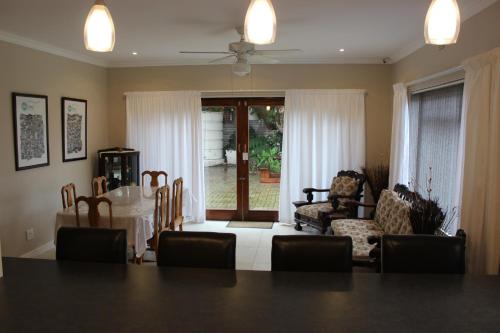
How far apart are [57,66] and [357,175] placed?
4238 mm

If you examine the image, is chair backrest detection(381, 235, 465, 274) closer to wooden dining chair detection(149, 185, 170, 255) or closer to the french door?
wooden dining chair detection(149, 185, 170, 255)

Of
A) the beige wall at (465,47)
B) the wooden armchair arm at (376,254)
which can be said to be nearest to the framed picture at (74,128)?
the wooden armchair arm at (376,254)

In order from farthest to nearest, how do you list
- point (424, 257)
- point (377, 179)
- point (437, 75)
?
point (377, 179) → point (437, 75) → point (424, 257)

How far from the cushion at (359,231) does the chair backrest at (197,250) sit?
6.24ft

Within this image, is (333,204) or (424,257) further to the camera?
(333,204)

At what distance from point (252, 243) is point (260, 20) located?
392 centimetres

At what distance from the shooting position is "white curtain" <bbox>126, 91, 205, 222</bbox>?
6.07 meters

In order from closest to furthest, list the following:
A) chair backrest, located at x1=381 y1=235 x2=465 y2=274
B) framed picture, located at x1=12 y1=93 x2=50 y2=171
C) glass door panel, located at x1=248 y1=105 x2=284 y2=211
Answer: chair backrest, located at x1=381 y1=235 x2=465 y2=274
framed picture, located at x1=12 y1=93 x2=50 y2=171
glass door panel, located at x1=248 y1=105 x2=284 y2=211

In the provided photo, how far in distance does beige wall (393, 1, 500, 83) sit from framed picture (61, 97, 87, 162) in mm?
4407

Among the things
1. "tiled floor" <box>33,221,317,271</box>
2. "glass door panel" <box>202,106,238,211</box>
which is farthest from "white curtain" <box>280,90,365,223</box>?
"glass door panel" <box>202,106,238,211</box>

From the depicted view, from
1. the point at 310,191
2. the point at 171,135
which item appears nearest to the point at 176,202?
the point at 171,135

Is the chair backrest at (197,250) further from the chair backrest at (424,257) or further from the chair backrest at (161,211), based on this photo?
the chair backrest at (161,211)

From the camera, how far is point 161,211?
425cm

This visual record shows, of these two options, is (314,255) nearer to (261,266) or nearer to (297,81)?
(261,266)
